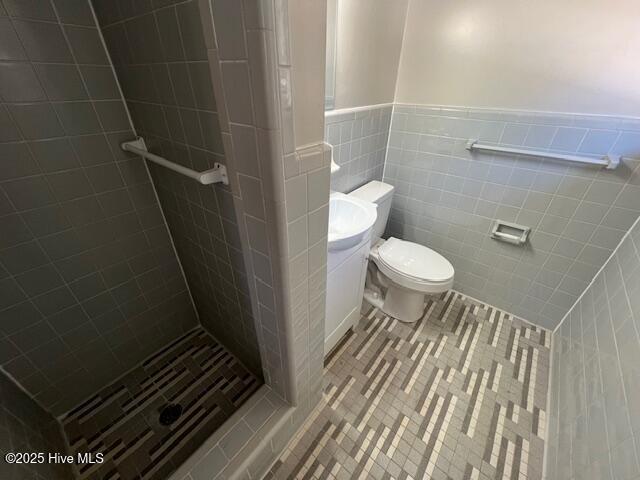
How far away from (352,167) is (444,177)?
24.4 inches

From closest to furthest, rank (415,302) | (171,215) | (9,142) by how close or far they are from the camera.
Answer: (9,142) → (171,215) → (415,302)

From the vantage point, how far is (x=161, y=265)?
127 centimetres

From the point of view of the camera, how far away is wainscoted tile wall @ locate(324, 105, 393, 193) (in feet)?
4.41

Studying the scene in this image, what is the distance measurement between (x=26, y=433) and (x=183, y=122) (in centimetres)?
121

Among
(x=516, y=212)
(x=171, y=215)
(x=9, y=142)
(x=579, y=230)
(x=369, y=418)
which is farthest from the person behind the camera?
(x=516, y=212)

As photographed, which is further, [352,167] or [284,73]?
[352,167]

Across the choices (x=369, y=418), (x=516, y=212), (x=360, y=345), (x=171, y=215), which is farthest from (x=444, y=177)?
(x=171, y=215)

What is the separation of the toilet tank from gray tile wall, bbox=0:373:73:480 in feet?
5.29

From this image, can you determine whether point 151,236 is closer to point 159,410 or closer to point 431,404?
point 159,410

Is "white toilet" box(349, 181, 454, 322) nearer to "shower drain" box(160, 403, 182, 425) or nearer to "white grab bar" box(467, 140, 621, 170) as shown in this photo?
"white grab bar" box(467, 140, 621, 170)

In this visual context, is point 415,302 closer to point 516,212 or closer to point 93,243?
point 516,212

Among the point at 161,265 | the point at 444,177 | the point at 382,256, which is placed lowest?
the point at 382,256

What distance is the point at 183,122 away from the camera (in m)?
0.74

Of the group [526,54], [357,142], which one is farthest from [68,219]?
[526,54]
